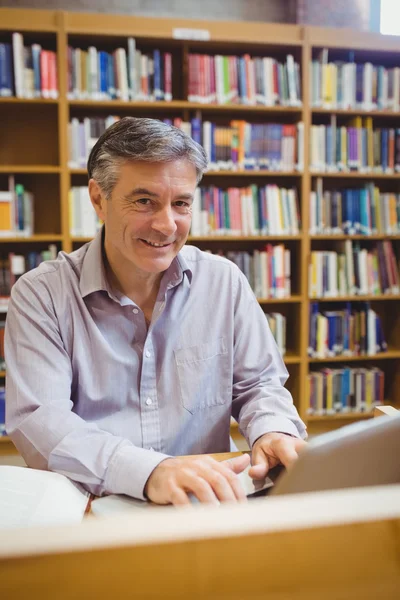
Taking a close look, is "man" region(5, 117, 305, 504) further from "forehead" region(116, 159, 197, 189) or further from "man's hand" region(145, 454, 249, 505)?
"man's hand" region(145, 454, 249, 505)

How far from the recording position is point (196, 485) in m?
0.70

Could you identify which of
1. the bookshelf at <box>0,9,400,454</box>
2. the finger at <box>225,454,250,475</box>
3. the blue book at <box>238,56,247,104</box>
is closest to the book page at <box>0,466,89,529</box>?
the finger at <box>225,454,250,475</box>

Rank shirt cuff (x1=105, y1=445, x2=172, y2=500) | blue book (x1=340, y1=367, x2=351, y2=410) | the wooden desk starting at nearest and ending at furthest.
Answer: the wooden desk < shirt cuff (x1=105, y1=445, x2=172, y2=500) < blue book (x1=340, y1=367, x2=351, y2=410)

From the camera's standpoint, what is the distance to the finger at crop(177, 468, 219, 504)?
69 cm

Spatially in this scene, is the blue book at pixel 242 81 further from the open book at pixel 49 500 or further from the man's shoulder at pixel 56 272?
the open book at pixel 49 500

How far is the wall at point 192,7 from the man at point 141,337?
2644mm

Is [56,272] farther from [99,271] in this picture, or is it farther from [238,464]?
[238,464]

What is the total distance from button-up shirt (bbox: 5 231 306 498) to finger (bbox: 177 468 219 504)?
175 millimetres

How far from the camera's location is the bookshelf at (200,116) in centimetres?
265

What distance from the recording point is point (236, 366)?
1.27 meters

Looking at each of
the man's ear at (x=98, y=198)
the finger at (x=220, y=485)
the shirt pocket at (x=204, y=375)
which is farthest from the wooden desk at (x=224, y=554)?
the man's ear at (x=98, y=198)

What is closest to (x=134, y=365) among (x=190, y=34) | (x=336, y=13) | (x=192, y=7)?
(x=190, y=34)

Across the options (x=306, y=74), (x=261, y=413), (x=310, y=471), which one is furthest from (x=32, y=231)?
(x=310, y=471)

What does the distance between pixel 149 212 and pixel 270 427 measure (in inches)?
22.7
